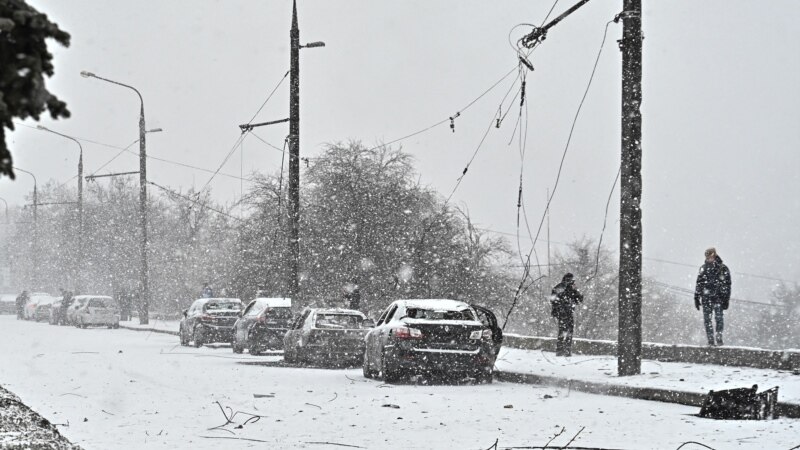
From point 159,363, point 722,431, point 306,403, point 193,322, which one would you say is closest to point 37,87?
point 722,431

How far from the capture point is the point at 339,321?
71.4 feet

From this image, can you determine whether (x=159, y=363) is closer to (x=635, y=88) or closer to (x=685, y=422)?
(x=635, y=88)

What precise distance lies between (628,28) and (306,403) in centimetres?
770

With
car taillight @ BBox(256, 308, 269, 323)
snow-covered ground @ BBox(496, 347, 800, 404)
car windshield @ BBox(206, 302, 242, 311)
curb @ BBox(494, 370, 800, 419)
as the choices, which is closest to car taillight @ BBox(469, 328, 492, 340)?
curb @ BBox(494, 370, 800, 419)

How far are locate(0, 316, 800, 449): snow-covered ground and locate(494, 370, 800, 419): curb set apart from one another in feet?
0.90

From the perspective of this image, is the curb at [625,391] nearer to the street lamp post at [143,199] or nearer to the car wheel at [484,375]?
the car wheel at [484,375]

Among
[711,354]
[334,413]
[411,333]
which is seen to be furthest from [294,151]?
[334,413]

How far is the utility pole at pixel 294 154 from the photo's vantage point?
26.4 m

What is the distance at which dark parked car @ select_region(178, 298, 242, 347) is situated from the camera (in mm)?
29875

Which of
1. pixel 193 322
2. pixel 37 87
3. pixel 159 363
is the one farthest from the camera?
pixel 193 322

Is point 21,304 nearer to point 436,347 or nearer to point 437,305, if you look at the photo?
point 437,305

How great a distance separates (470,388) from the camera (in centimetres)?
1602

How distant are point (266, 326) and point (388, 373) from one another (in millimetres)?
9972

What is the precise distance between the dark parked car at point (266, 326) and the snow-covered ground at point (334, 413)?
606cm
